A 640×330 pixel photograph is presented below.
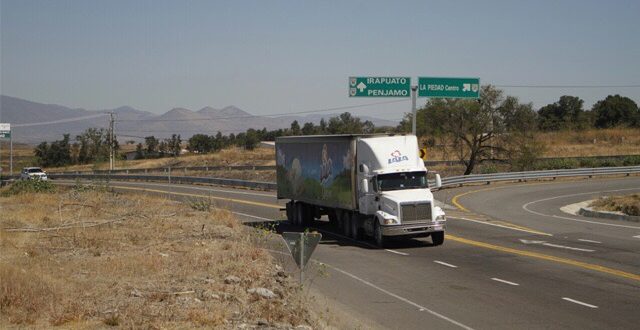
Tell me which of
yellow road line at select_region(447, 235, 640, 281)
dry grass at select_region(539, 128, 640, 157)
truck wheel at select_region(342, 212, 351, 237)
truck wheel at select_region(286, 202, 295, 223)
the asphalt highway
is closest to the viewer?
the asphalt highway

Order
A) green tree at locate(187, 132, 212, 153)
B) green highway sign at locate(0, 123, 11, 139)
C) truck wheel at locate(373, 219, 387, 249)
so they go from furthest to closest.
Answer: green tree at locate(187, 132, 212, 153), green highway sign at locate(0, 123, 11, 139), truck wheel at locate(373, 219, 387, 249)

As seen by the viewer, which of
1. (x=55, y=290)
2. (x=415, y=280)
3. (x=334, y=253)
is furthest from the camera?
(x=334, y=253)

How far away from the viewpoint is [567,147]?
101 meters

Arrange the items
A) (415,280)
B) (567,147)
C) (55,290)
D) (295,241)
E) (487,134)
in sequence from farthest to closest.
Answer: (567,147), (487,134), (415,280), (295,241), (55,290)

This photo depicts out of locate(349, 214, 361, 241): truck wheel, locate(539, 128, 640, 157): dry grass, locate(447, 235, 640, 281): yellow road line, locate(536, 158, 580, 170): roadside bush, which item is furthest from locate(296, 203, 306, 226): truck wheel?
locate(539, 128, 640, 157): dry grass

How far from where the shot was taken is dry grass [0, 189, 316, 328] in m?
9.88

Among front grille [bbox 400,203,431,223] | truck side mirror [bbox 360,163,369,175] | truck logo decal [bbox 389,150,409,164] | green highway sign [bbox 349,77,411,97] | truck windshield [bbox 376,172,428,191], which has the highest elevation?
green highway sign [bbox 349,77,411,97]

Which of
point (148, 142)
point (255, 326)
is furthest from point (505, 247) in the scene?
point (148, 142)

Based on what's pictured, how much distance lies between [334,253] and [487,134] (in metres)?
44.7

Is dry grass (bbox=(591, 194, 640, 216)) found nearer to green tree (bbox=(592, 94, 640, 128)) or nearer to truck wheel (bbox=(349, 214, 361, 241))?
truck wheel (bbox=(349, 214, 361, 241))

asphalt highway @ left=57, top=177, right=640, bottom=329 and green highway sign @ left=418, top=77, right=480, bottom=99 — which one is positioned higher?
green highway sign @ left=418, top=77, right=480, bottom=99

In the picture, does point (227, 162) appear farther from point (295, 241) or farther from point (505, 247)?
point (295, 241)

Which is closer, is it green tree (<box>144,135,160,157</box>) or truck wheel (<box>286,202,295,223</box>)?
truck wheel (<box>286,202,295,223</box>)

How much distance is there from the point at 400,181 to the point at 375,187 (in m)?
0.83
